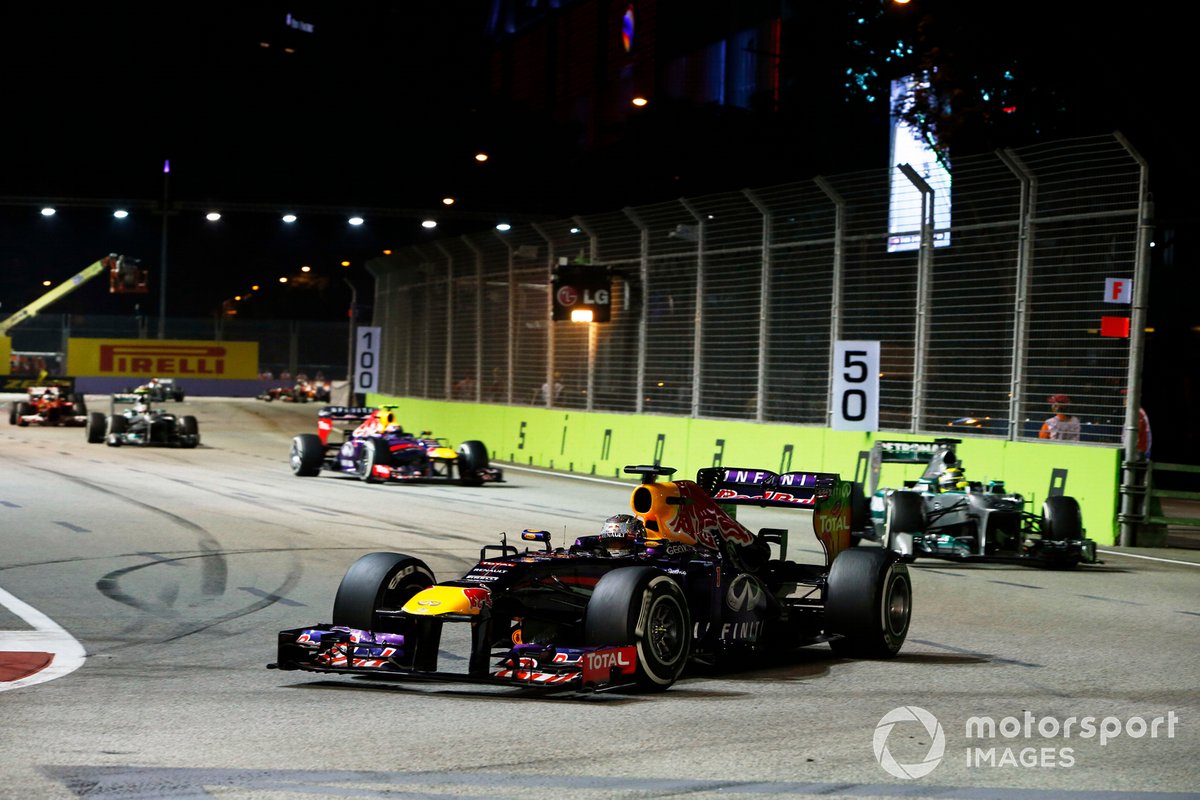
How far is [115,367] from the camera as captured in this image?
7400 cm

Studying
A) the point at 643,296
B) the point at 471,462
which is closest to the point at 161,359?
the point at 643,296

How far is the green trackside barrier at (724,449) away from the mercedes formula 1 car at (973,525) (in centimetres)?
210

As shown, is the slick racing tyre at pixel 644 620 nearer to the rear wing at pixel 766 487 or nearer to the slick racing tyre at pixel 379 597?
the slick racing tyre at pixel 379 597

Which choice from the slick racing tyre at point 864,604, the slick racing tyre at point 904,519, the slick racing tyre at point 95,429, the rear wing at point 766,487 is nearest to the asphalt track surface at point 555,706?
the slick racing tyre at point 864,604

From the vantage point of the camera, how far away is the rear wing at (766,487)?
32.8ft

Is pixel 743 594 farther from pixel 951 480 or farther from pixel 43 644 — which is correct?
pixel 951 480

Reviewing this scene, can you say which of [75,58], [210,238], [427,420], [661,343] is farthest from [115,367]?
[661,343]

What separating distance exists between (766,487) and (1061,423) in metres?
9.48

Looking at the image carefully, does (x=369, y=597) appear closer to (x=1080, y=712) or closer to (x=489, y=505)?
(x=1080, y=712)

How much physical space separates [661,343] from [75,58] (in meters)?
28.0

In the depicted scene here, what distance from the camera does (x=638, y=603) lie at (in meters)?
7.56

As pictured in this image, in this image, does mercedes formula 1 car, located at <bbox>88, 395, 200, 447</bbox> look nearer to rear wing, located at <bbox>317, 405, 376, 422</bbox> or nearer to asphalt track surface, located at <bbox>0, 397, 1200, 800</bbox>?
rear wing, located at <bbox>317, 405, 376, 422</bbox>

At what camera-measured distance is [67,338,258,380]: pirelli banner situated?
7350cm

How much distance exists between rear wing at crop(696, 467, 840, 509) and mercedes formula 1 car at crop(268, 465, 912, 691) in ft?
0.04
